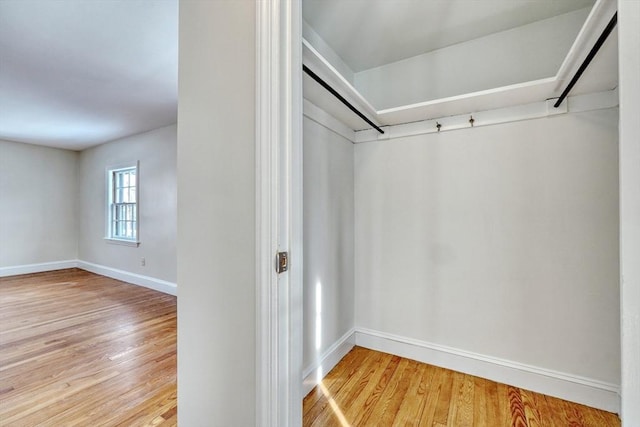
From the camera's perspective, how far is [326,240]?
207 centimetres

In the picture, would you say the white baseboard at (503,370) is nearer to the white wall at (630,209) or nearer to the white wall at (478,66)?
the white wall at (630,209)

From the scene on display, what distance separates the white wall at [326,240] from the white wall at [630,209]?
142 cm

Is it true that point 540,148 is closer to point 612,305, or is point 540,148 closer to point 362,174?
point 612,305

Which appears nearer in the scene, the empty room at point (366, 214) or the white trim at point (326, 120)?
the empty room at point (366, 214)

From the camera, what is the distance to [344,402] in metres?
1.73

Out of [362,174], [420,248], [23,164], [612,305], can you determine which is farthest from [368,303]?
[23,164]

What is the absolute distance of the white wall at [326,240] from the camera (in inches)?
73.5

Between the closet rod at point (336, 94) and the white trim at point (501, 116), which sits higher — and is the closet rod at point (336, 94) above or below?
above

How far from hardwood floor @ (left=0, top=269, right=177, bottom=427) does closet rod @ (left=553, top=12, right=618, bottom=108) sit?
2741 millimetres

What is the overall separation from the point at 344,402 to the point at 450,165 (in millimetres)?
1797

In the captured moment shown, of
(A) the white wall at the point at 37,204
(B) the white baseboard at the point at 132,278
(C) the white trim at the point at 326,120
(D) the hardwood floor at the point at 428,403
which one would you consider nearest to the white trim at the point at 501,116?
(C) the white trim at the point at 326,120

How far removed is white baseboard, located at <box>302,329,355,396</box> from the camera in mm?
1820

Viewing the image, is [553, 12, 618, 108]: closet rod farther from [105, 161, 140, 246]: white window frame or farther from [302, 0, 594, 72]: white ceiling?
[105, 161, 140, 246]: white window frame

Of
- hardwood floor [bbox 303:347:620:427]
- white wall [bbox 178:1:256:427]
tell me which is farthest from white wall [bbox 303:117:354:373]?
white wall [bbox 178:1:256:427]
